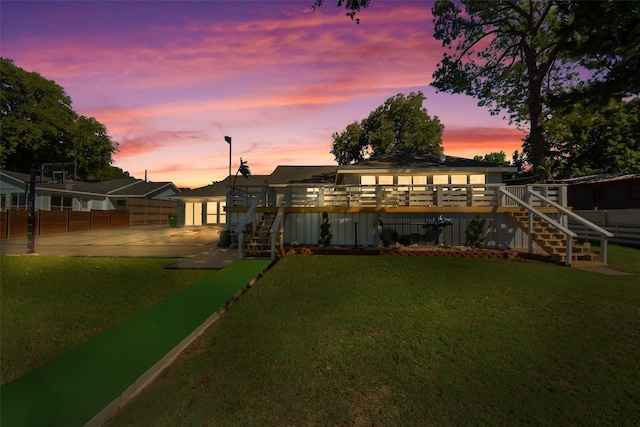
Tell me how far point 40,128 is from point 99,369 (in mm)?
49805

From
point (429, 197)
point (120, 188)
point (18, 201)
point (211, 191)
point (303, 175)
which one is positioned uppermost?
point (303, 175)

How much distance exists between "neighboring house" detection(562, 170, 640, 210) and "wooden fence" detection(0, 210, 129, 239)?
36459 mm

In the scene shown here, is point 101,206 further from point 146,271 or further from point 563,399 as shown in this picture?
point 563,399

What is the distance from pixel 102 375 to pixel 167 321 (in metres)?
1.78

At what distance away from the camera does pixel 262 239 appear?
39.8ft

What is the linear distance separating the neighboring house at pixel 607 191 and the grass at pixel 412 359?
19.2 m

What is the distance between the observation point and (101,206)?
3306cm

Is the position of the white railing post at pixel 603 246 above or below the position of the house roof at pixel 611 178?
below

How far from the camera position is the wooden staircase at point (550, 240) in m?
10.1

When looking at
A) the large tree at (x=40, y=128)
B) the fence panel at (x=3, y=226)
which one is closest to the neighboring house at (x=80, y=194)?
the fence panel at (x=3, y=226)

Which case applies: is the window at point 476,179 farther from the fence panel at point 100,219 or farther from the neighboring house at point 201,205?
the fence panel at point 100,219

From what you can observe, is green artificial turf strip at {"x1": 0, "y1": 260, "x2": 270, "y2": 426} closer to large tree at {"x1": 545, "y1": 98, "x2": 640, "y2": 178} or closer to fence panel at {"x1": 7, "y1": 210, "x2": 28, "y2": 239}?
fence panel at {"x1": 7, "y1": 210, "x2": 28, "y2": 239}

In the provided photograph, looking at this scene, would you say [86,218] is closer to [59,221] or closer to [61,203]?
[59,221]

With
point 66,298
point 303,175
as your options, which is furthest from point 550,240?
point 303,175
